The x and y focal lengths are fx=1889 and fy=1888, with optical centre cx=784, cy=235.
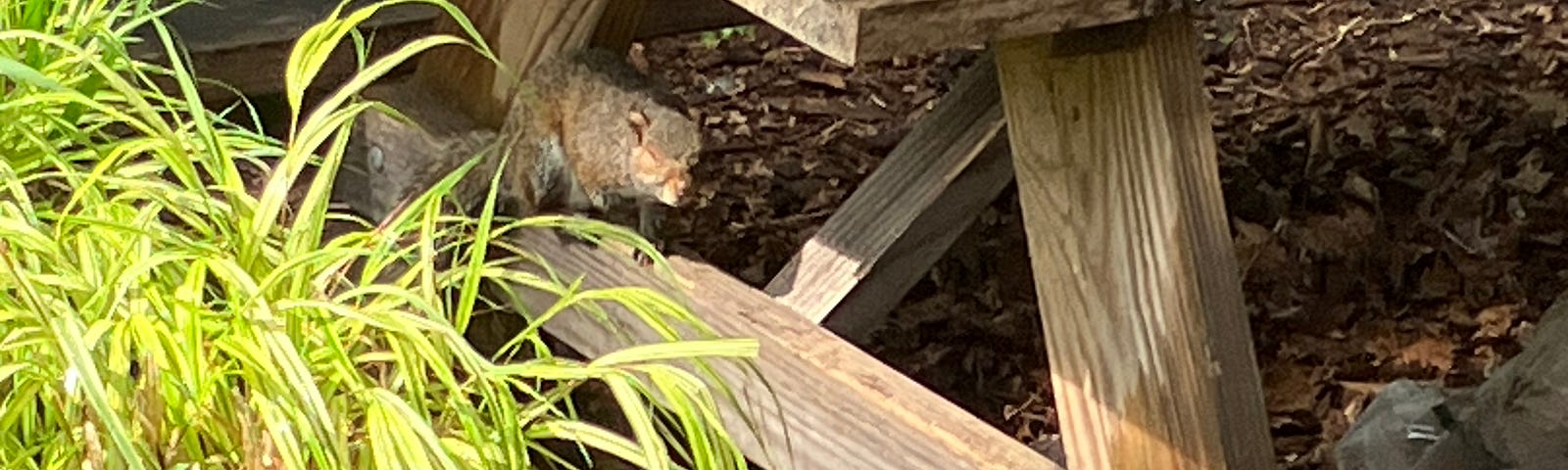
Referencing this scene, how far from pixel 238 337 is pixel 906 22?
0.43 meters

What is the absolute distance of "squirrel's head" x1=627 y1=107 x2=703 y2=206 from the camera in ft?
5.48

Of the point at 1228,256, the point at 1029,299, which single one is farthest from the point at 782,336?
the point at 1029,299

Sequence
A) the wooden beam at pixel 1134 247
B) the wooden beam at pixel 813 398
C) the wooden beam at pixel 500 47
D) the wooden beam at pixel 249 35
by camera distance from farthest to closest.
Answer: the wooden beam at pixel 249 35, the wooden beam at pixel 500 47, the wooden beam at pixel 813 398, the wooden beam at pixel 1134 247

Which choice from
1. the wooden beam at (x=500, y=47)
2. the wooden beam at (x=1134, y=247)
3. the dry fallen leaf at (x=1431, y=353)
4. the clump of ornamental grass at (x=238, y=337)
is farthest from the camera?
the dry fallen leaf at (x=1431, y=353)

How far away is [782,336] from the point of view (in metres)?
1.75

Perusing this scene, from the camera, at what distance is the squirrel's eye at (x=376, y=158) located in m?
2.02

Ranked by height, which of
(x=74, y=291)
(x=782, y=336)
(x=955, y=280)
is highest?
(x=74, y=291)

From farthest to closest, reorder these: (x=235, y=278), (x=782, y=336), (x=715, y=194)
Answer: (x=715, y=194), (x=782, y=336), (x=235, y=278)

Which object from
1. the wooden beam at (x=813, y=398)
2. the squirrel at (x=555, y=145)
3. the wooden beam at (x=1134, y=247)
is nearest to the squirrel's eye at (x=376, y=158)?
the squirrel at (x=555, y=145)

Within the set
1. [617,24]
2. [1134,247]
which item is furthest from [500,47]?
[1134,247]

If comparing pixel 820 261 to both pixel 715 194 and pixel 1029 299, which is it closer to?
pixel 1029 299

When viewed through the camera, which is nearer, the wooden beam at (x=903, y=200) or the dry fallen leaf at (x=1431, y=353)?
the wooden beam at (x=903, y=200)

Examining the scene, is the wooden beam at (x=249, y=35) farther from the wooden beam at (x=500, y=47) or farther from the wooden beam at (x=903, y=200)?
the wooden beam at (x=903, y=200)

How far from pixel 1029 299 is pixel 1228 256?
4.54 ft
